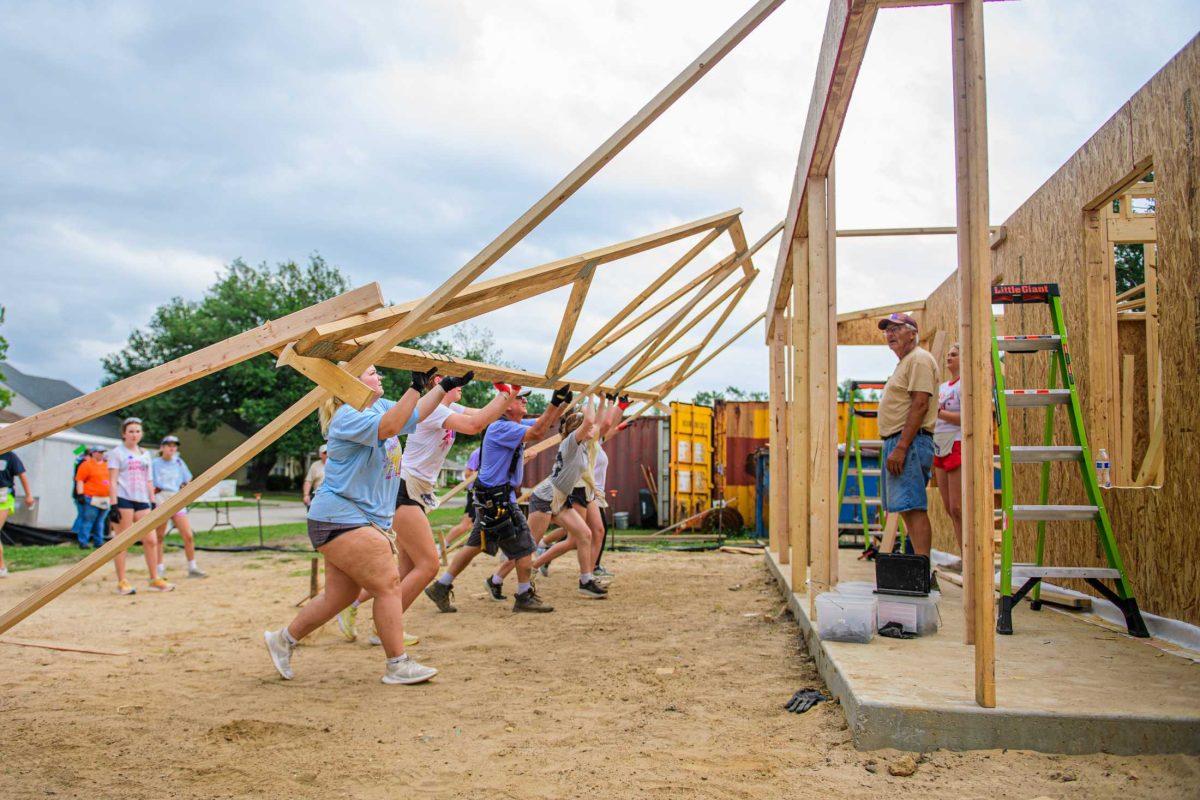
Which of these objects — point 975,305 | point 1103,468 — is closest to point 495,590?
point 1103,468

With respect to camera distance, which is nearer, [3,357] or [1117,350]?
[1117,350]

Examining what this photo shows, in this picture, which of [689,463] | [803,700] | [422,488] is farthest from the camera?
[689,463]

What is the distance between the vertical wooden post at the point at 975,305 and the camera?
2705 millimetres

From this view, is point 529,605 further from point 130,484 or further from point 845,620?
point 130,484

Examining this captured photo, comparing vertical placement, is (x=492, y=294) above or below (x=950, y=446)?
above

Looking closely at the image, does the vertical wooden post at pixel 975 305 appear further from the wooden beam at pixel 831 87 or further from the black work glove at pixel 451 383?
the black work glove at pixel 451 383

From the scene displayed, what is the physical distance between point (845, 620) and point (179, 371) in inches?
118

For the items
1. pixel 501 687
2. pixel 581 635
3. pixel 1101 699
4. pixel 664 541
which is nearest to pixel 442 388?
pixel 501 687

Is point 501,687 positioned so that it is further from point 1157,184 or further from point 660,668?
point 1157,184

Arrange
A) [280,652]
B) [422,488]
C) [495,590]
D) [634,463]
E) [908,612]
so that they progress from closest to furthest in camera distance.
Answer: [908,612], [280,652], [422,488], [495,590], [634,463]

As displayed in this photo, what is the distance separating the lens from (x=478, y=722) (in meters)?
3.48

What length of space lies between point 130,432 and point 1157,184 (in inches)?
316

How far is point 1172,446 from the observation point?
3.91 metres

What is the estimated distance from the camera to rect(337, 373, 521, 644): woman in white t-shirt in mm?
4539
